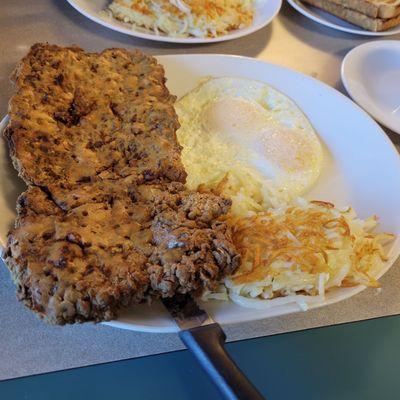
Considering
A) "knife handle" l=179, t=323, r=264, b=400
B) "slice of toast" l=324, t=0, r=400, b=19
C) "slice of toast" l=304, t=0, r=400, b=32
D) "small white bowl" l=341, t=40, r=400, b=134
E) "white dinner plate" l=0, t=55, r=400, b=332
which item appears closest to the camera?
"knife handle" l=179, t=323, r=264, b=400

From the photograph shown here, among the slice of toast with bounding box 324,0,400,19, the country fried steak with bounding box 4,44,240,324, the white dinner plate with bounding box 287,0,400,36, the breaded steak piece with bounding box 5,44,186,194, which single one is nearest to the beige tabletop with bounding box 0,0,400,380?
the white dinner plate with bounding box 287,0,400,36

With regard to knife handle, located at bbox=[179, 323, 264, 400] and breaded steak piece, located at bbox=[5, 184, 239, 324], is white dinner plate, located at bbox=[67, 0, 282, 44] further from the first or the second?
knife handle, located at bbox=[179, 323, 264, 400]

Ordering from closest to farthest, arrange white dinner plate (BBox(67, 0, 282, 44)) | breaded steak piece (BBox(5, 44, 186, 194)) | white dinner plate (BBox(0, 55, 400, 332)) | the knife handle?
the knife handle → white dinner plate (BBox(0, 55, 400, 332)) → breaded steak piece (BBox(5, 44, 186, 194)) → white dinner plate (BBox(67, 0, 282, 44))

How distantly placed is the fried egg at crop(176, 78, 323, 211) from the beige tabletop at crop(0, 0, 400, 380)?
0.53 m

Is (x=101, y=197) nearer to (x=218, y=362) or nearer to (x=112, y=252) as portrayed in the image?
(x=112, y=252)

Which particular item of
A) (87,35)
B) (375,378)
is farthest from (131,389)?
(87,35)

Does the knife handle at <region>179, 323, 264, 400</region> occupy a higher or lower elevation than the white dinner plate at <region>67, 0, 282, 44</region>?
lower

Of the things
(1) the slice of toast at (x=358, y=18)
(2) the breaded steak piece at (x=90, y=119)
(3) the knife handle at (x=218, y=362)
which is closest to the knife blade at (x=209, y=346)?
(3) the knife handle at (x=218, y=362)

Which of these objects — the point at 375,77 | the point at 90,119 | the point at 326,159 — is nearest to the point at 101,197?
the point at 90,119

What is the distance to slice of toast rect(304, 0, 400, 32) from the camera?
303 cm

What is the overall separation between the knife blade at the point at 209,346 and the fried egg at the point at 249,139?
25.0 inches

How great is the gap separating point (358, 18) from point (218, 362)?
2.65 meters

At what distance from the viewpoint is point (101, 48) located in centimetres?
271

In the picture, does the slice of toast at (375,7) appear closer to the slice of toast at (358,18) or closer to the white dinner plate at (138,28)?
the slice of toast at (358,18)
